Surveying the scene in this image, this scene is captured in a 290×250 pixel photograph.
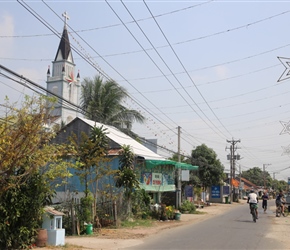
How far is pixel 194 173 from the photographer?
157 ft

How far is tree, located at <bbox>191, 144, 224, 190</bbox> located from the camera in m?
49.1

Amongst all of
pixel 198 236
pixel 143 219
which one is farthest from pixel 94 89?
pixel 198 236

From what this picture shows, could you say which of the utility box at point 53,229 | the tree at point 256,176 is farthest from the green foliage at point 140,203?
the tree at point 256,176

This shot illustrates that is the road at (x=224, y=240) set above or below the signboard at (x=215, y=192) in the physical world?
below

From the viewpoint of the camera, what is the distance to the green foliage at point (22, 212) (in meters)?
10.9

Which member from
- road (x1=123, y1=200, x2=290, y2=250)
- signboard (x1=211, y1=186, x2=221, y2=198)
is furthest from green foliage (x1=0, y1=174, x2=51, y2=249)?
signboard (x1=211, y1=186, x2=221, y2=198)

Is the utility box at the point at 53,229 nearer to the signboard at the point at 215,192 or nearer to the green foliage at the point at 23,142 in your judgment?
the green foliage at the point at 23,142

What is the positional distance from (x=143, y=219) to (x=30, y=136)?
12657 millimetres

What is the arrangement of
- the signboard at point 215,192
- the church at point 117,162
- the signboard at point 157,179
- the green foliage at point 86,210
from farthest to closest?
1. the signboard at point 215,192
2. the signboard at point 157,179
3. the church at point 117,162
4. the green foliage at point 86,210

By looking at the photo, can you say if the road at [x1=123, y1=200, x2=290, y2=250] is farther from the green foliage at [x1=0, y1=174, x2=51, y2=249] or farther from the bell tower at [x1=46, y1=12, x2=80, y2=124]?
the bell tower at [x1=46, y1=12, x2=80, y2=124]

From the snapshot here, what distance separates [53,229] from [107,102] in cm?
1833

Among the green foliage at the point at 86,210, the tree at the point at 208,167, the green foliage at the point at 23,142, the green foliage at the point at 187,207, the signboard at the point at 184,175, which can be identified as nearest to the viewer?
the green foliage at the point at 23,142

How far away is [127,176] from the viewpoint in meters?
19.9

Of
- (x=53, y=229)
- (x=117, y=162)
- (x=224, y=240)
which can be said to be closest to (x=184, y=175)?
(x=117, y=162)
